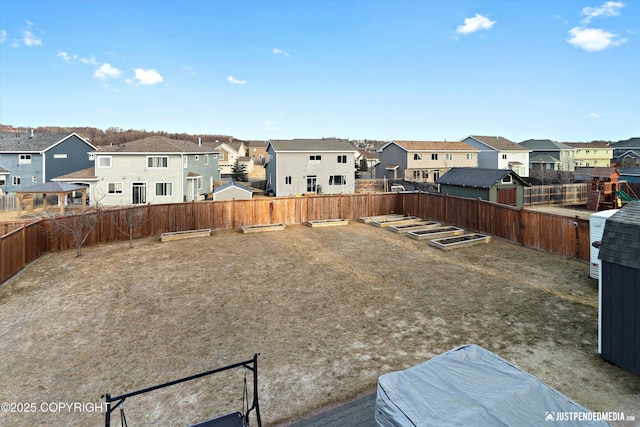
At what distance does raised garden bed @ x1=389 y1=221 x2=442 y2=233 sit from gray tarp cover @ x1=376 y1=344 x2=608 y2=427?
14.8 metres

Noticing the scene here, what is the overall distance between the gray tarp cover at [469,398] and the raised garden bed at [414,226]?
14804 mm

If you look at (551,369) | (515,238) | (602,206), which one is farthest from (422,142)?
(551,369)

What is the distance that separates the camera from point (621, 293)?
7.04m

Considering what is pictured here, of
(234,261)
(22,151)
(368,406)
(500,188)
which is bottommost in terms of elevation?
(368,406)

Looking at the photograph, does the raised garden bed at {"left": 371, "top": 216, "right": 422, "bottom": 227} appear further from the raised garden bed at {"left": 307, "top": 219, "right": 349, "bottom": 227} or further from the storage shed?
the storage shed

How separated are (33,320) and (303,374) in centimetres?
731

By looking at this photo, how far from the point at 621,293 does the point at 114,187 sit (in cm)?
3574

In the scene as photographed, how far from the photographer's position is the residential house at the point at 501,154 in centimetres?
5600

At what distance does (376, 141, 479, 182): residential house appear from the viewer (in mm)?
50875

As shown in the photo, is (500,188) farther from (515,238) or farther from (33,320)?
(33,320)

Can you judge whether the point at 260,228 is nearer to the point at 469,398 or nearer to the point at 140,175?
the point at 469,398

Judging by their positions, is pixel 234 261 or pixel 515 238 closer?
pixel 234 261

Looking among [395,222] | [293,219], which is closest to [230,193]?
[293,219]

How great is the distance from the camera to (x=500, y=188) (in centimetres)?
2748
